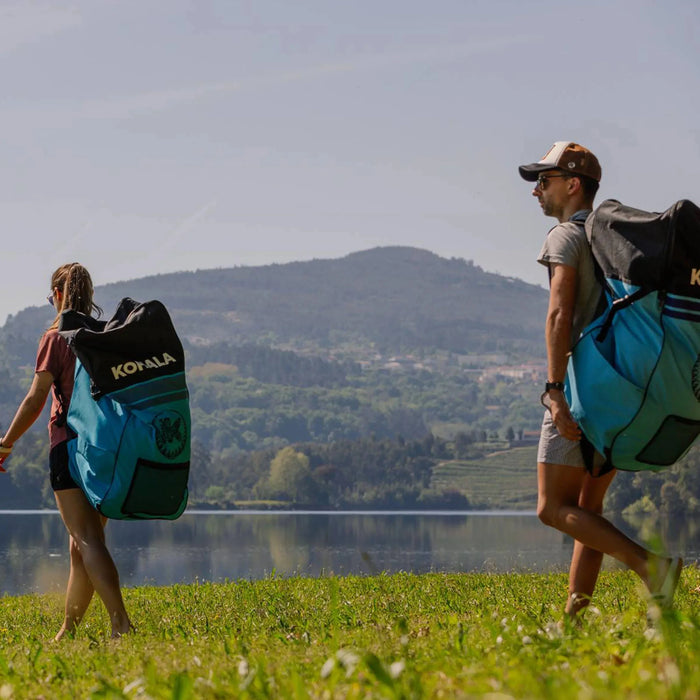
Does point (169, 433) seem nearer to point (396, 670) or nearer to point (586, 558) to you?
point (586, 558)

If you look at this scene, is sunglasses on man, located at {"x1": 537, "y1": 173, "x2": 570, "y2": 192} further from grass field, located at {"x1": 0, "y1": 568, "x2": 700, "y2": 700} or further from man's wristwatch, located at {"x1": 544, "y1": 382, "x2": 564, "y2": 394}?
grass field, located at {"x1": 0, "y1": 568, "x2": 700, "y2": 700}

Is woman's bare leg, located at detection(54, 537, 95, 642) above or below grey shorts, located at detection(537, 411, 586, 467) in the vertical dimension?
below

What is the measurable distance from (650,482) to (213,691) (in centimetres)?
15084

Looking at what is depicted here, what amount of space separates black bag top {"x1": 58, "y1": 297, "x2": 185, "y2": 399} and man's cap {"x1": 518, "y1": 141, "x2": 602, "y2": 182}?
2.42 m

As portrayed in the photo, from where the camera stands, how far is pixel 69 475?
7844 millimetres

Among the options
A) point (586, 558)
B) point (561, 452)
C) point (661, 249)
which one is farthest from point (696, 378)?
point (586, 558)

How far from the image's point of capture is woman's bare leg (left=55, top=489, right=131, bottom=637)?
25.7ft

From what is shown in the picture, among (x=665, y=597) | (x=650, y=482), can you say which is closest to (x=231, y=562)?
(x=665, y=597)

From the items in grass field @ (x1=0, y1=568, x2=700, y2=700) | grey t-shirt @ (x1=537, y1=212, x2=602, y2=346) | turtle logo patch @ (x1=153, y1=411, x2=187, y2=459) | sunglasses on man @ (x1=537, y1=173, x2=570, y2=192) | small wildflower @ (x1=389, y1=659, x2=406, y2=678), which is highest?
sunglasses on man @ (x1=537, y1=173, x2=570, y2=192)

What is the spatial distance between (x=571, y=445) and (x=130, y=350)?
289 centimetres

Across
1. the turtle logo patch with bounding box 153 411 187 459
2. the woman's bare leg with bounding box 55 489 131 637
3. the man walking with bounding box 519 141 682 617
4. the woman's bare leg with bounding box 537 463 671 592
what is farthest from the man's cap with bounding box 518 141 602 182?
the woman's bare leg with bounding box 55 489 131 637

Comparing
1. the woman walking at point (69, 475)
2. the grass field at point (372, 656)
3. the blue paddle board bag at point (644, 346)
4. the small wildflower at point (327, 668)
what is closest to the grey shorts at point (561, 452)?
the blue paddle board bag at point (644, 346)

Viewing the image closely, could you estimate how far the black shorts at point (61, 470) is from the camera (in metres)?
7.85

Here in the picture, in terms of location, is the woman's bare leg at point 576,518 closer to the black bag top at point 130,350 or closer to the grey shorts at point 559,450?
the grey shorts at point 559,450
